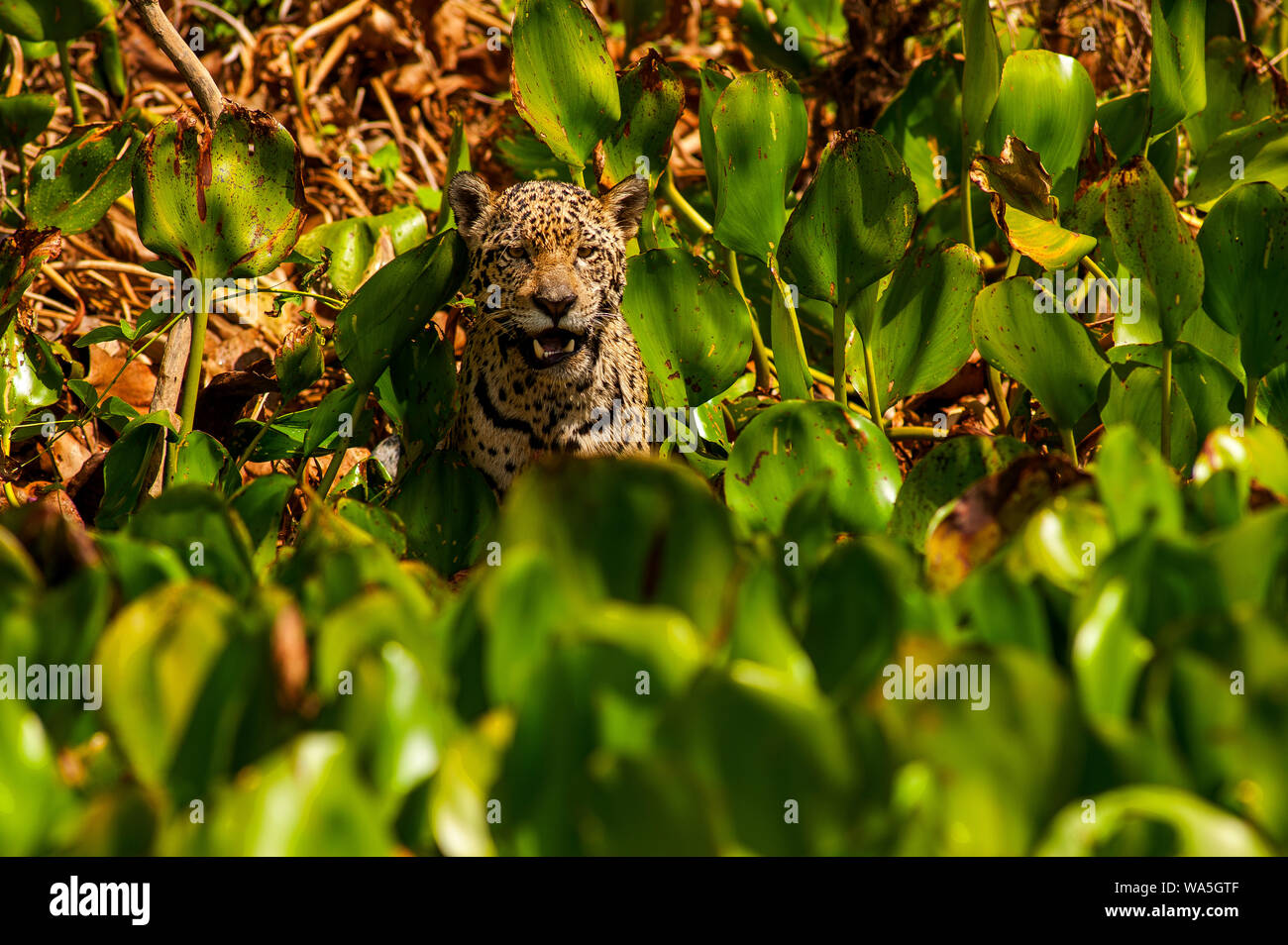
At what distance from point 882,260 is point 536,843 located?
1787 mm

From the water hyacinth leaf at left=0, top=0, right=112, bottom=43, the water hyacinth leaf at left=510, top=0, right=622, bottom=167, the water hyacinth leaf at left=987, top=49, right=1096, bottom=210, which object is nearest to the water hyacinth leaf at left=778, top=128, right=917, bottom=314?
the water hyacinth leaf at left=987, top=49, right=1096, bottom=210

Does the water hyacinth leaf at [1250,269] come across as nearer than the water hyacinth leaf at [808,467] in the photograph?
No

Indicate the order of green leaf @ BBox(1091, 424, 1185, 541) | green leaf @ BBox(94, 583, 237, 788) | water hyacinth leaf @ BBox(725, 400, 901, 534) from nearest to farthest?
green leaf @ BBox(94, 583, 237, 788), green leaf @ BBox(1091, 424, 1185, 541), water hyacinth leaf @ BBox(725, 400, 901, 534)

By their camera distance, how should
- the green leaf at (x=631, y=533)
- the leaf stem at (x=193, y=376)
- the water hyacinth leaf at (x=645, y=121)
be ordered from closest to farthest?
the green leaf at (x=631, y=533), the leaf stem at (x=193, y=376), the water hyacinth leaf at (x=645, y=121)

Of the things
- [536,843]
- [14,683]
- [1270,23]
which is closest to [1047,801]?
[536,843]

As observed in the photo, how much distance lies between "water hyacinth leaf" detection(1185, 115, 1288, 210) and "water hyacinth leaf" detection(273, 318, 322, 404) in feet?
7.72

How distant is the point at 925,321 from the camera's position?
2.70m

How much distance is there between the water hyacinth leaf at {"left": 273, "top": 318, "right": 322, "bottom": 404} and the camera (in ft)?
8.52

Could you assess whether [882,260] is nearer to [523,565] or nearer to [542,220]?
[542,220]

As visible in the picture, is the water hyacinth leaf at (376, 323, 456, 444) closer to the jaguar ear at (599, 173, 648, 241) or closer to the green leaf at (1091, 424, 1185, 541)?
the jaguar ear at (599, 173, 648, 241)

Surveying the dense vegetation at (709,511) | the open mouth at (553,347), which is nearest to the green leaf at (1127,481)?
the dense vegetation at (709,511)

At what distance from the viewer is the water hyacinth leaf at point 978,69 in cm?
270

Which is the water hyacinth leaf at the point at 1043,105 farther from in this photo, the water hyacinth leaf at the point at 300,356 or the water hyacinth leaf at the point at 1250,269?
the water hyacinth leaf at the point at 300,356

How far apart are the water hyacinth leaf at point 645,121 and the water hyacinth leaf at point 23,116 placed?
5.12 feet
